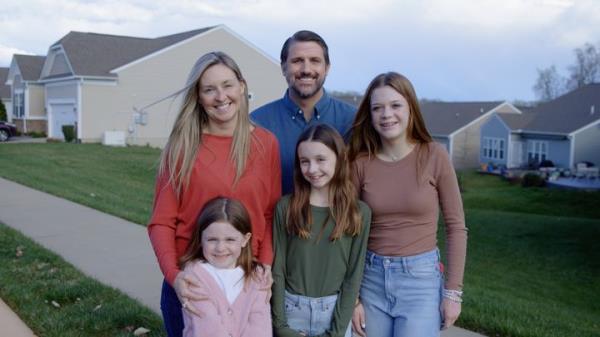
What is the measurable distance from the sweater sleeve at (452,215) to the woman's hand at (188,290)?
1195 mm

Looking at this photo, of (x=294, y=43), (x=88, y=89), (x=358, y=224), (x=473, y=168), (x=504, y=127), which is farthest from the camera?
(x=473, y=168)

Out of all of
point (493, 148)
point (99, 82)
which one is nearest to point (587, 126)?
point (493, 148)

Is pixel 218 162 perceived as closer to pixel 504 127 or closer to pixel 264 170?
pixel 264 170

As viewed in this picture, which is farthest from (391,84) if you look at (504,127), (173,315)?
(504,127)

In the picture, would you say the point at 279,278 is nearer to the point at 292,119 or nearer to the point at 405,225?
the point at 405,225

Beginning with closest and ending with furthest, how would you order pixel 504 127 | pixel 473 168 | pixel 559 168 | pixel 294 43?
pixel 294 43 → pixel 559 168 → pixel 504 127 → pixel 473 168

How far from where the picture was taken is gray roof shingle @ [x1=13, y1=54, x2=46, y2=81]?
3953cm

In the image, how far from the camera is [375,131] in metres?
3.24

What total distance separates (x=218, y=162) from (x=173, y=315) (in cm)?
85

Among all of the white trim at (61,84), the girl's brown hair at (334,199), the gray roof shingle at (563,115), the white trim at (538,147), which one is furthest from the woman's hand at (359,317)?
the white trim at (538,147)

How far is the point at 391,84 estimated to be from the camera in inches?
121

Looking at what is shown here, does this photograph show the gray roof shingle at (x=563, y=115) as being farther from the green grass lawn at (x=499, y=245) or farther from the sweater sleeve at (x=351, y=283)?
the sweater sleeve at (x=351, y=283)

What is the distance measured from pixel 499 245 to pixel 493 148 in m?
32.4

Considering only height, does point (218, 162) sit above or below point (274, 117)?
below
